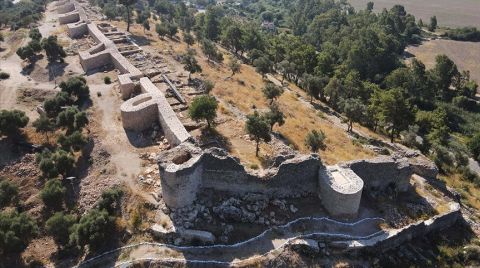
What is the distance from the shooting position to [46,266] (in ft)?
90.6

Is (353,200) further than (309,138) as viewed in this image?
No

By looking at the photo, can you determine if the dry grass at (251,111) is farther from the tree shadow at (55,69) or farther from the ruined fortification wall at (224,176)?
the tree shadow at (55,69)

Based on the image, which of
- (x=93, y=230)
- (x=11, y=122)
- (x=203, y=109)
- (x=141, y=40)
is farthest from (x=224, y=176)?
(x=141, y=40)

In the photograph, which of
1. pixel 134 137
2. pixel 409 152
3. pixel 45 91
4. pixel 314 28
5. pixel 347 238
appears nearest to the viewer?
pixel 347 238

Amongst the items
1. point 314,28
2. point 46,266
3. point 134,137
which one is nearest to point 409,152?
point 134,137

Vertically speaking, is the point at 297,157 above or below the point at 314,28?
above

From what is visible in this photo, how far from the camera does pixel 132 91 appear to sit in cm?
4488

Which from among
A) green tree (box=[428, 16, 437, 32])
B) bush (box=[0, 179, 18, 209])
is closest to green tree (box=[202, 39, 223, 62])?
bush (box=[0, 179, 18, 209])

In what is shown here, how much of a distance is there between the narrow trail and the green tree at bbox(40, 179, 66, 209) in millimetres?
6188

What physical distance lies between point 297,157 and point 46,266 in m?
18.2

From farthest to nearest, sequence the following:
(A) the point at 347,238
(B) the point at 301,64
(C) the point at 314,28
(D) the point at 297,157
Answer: (C) the point at 314,28 < (B) the point at 301,64 < (D) the point at 297,157 < (A) the point at 347,238

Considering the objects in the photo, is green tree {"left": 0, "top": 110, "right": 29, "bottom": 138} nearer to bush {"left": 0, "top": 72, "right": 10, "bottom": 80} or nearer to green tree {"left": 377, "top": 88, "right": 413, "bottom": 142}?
bush {"left": 0, "top": 72, "right": 10, "bottom": 80}

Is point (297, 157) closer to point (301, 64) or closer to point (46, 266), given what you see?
point (46, 266)

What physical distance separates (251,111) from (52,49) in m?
26.6
